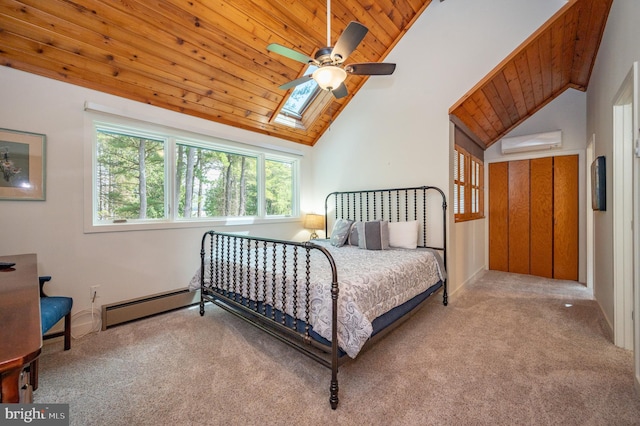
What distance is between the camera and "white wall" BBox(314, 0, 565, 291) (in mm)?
2963

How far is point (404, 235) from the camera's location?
3.28 metres

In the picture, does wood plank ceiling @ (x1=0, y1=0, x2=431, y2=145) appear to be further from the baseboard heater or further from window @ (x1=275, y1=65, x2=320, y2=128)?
the baseboard heater

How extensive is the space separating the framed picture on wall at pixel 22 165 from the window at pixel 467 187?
4.31 meters

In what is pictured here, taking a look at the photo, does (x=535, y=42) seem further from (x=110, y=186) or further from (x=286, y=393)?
(x=110, y=186)

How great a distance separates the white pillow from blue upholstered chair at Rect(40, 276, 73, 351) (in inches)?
124

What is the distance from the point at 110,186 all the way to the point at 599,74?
538 cm

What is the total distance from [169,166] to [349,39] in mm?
2494

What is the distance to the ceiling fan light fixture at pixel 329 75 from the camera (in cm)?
207

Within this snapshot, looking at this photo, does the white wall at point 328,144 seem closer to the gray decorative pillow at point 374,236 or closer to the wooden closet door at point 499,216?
the wooden closet door at point 499,216

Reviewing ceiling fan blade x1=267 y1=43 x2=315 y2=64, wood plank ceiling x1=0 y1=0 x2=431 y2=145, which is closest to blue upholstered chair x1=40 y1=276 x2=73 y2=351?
wood plank ceiling x1=0 y1=0 x2=431 y2=145

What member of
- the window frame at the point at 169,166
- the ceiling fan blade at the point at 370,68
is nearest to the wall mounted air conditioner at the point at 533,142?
the ceiling fan blade at the point at 370,68

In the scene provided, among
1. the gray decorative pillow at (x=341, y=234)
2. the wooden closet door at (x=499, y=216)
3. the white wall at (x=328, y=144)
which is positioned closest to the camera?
the white wall at (x=328, y=144)

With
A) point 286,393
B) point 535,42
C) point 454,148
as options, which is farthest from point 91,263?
point 535,42

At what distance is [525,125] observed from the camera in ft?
15.1
